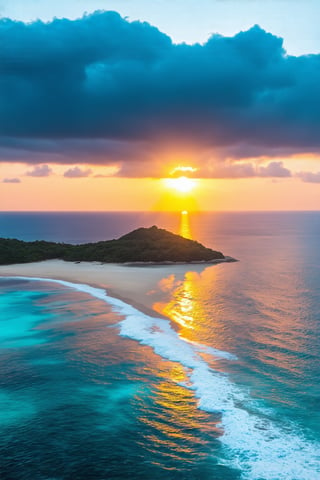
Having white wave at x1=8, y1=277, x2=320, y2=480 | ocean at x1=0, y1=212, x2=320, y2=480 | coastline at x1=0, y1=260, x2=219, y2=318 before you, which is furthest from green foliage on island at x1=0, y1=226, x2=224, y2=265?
white wave at x1=8, y1=277, x2=320, y2=480

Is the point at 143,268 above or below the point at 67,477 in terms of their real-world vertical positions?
above

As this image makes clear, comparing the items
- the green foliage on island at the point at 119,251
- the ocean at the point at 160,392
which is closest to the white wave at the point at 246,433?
the ocean at the point at 160,392

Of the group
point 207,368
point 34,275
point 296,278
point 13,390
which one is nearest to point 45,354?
point 13,390

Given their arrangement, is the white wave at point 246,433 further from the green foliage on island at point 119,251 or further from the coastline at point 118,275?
the green foliage on island at point 119,251

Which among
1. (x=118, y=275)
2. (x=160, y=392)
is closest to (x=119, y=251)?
(x=118, y=275)

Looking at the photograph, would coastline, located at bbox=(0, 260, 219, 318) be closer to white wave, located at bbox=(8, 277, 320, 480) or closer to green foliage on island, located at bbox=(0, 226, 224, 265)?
green foliage on island, located at bbox=(0, 226, 224, 265)

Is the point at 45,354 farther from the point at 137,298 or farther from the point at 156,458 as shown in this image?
the point at 137,298
